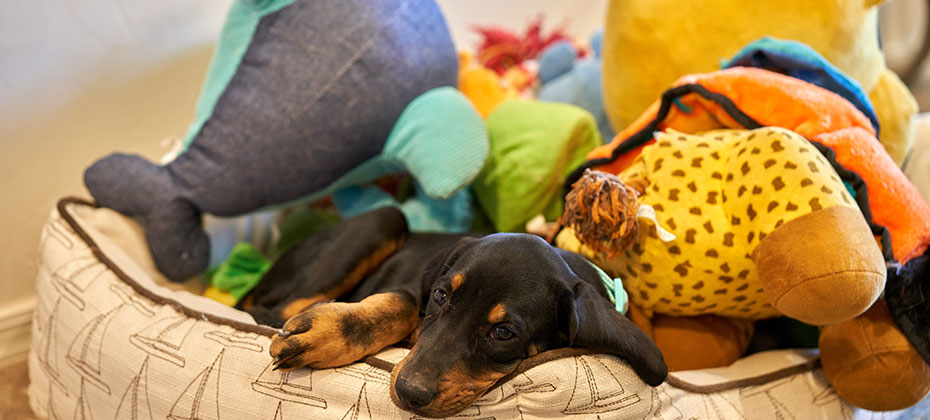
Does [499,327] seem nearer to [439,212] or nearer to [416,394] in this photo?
[416,394]

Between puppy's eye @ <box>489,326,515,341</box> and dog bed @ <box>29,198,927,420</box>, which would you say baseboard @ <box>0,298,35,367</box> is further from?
puppy's eye @ <box>489,326,515,341</box>

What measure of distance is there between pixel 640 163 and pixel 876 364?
0.58 meters

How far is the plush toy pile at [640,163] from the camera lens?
110 centimetres

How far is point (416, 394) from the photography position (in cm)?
92

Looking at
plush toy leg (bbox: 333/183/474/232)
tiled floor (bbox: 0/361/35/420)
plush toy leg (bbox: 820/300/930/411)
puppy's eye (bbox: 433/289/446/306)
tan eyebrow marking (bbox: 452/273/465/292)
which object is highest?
tan eyebrow marking (bbox: 452/273/465/292)

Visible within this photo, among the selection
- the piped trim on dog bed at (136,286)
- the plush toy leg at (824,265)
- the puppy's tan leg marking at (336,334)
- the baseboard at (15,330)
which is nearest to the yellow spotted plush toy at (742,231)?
the plush toy leg at (824,265)

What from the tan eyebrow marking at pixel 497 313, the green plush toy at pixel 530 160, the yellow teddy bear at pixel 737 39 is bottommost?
the green plush toy at pixel 530 160

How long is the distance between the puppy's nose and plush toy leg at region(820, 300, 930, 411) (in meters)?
0.85

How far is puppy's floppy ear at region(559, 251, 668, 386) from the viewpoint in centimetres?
100

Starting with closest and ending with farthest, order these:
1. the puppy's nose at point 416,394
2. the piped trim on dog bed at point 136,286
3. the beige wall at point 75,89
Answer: the puppy's nose at point 416,394 → the piped trim on dog bed at point 136,286 → the beige wall at point 75,89

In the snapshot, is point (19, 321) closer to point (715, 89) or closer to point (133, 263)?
point (133, 263)

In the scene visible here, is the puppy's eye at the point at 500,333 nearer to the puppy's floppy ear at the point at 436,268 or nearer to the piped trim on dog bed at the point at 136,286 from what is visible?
the puppy's floppy ear at the point at 436,268

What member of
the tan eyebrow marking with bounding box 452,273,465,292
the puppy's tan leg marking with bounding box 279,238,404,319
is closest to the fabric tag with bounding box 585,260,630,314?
the tan eyebrow marking with bounding box 452,273,465,292

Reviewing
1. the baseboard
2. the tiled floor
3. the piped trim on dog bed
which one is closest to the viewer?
the piped trim on dog bed
